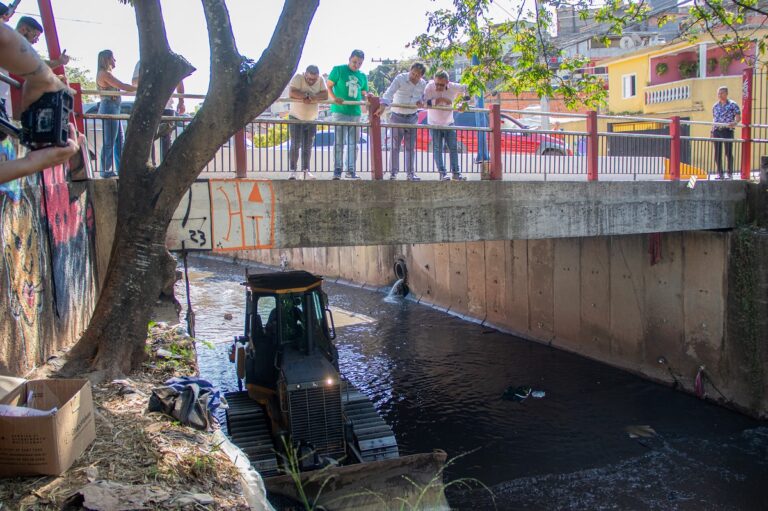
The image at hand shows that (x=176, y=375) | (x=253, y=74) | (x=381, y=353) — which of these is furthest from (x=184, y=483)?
(x=381, y=353)

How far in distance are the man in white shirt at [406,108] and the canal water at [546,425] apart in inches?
181

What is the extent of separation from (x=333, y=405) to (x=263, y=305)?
6.49ft

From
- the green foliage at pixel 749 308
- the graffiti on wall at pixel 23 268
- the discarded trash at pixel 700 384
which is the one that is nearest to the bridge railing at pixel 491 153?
the green foliage at pixel 749 308

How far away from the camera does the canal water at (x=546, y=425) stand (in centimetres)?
1012

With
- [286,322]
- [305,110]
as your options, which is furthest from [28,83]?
[305,110]

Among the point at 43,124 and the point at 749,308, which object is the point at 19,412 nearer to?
the point at 43,124

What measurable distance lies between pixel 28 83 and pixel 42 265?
131 inches

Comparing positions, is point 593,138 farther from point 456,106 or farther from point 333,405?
point 333,405

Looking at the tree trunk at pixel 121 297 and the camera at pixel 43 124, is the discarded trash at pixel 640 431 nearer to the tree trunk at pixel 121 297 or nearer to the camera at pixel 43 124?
the tree trunk at pixel 121 297

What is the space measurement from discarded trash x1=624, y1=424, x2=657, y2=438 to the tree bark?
9111mm

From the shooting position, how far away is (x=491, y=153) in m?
11.0

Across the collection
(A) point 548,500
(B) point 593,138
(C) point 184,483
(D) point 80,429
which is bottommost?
(A) point 548,500

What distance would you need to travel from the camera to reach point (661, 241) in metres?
14.0

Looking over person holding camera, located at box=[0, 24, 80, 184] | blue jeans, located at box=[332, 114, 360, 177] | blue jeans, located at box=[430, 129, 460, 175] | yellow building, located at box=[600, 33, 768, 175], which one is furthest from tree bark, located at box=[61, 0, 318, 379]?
yellow building, located at box=[600, 33, 768, 175]
